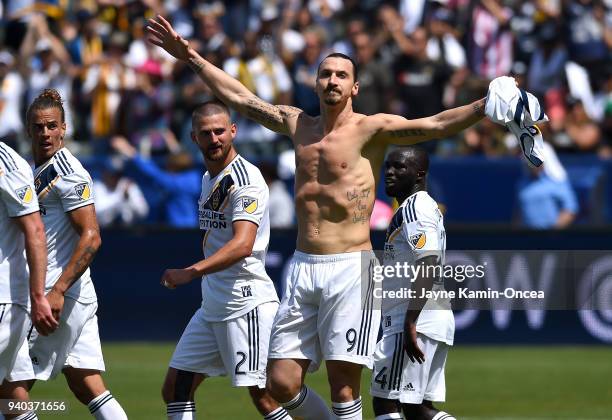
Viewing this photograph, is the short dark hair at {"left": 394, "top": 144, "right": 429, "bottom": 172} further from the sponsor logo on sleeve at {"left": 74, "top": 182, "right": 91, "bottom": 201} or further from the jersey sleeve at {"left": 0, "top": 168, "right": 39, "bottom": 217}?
the jersey sleeve at {"left": 0, "top": 168, "right": 39, "bottom": 217}

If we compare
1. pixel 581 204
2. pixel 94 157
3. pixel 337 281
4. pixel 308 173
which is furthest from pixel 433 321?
pixel 94 157

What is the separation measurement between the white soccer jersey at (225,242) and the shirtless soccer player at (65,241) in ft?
2.74

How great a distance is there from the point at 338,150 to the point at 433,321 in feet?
4.46

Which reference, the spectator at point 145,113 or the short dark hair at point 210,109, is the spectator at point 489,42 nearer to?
the spectator at point 145,113

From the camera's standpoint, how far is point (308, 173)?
29.6 feet

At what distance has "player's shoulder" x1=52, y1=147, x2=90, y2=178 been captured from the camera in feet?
29.1

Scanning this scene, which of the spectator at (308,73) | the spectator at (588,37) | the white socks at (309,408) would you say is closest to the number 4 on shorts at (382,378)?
the white socks at (309,408)

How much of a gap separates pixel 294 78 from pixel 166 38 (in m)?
10.8

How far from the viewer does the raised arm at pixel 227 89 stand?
938 cm

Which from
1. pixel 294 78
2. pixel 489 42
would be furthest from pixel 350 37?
pixel 489 42

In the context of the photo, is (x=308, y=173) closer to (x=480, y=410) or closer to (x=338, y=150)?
(x=338, y=150)

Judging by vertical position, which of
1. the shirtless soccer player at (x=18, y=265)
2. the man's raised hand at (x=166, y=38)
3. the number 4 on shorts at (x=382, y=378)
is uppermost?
the man's raised hand at (x=166, y=38)

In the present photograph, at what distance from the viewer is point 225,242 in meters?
9.23

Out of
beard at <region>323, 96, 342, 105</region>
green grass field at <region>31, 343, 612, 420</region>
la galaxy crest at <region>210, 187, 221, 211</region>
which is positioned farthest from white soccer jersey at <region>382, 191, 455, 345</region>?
green grass field at <region>31, 343, 612, 420</region>
